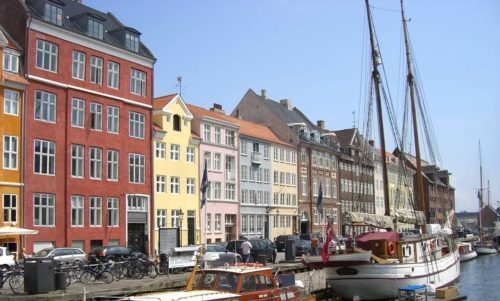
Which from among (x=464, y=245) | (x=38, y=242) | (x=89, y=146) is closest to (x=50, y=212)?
(x=38, y=242)

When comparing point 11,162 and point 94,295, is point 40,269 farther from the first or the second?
point 11,162

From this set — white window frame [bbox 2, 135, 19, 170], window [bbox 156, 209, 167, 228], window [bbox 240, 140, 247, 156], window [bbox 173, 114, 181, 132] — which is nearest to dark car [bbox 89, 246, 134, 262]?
white window frame [bbox 2, 135, 19, 170]

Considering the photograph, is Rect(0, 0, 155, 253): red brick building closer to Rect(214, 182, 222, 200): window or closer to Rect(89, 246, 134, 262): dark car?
Rect(89, 246, 134, 262): dark car

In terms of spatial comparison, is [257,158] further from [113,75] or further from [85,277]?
[85,277]

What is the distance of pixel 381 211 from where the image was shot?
341 feet

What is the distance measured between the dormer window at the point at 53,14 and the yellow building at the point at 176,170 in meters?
12.7

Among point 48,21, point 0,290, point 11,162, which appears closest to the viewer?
point 0,290

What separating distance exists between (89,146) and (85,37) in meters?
7.96

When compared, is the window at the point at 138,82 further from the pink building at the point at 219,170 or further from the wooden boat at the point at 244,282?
the wooden boat at the point at 244,282

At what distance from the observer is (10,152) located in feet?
132

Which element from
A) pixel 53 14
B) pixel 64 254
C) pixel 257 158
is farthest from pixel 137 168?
pixel 257 158

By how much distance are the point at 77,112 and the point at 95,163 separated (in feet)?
13.2

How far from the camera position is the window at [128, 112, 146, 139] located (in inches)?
1987

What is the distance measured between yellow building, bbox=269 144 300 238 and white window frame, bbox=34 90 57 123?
32204mm
